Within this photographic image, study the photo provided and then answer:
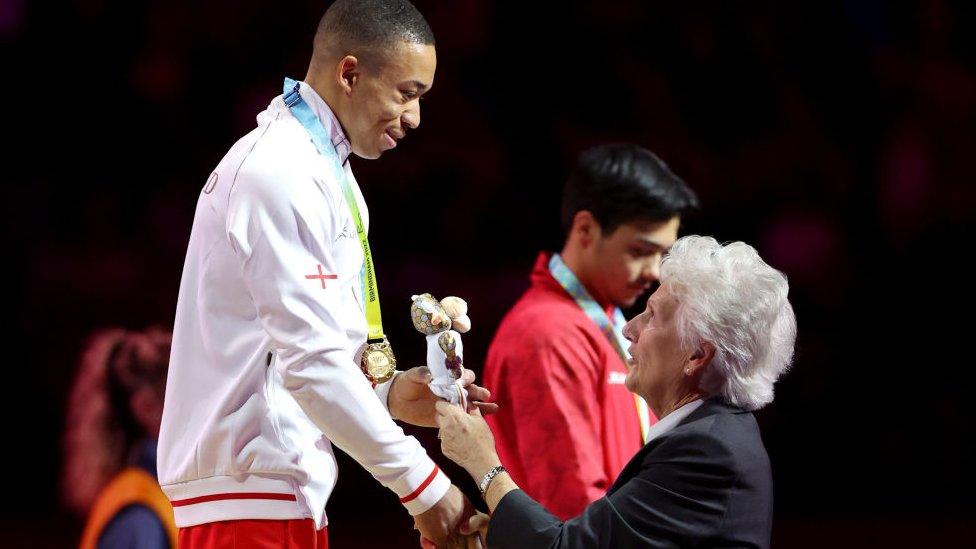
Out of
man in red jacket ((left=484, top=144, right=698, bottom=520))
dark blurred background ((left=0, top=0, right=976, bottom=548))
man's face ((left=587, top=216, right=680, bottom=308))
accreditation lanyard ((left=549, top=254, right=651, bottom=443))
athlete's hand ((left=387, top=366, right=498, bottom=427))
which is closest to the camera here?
athlete's hand ((left=387, top=366, right=498, bottom=427))

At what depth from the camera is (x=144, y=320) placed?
4.86 metres

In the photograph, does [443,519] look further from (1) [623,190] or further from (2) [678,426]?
(1) [623,190]

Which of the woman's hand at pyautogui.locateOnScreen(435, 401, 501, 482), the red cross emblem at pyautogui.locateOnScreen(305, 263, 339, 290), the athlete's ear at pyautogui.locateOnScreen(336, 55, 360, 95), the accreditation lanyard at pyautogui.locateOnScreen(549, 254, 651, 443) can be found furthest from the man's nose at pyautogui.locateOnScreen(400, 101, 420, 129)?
the accreditation lanyard at pyautogui.locateOnScreen(549, 254, 651, 443)

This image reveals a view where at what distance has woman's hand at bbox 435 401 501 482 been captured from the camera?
2486 millimetres

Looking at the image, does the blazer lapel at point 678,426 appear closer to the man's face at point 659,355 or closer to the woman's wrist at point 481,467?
the man's face at point 659,355

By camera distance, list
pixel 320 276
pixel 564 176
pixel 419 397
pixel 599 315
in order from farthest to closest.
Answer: pixel 564 176 → pixel 599 315 → pixel 419 397 → pixel 320 276

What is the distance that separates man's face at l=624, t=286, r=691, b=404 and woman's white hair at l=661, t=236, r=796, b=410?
3 cm

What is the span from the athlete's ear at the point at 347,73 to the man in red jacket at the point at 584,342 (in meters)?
1.11

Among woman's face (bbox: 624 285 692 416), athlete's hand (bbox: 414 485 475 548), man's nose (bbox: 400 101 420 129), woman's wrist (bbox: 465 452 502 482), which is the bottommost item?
athlete's hand (bbox: 414 485 475 548)

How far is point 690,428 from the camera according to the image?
235 cm

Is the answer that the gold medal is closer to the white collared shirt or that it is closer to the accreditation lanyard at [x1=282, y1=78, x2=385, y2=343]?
the accreditation lanyard at [x1=282, y1=78, x2=385, y2=343]

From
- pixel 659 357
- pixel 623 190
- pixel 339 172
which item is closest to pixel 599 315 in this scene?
pixel 623 190

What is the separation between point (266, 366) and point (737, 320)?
92cm

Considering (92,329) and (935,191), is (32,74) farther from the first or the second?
(935,191)
